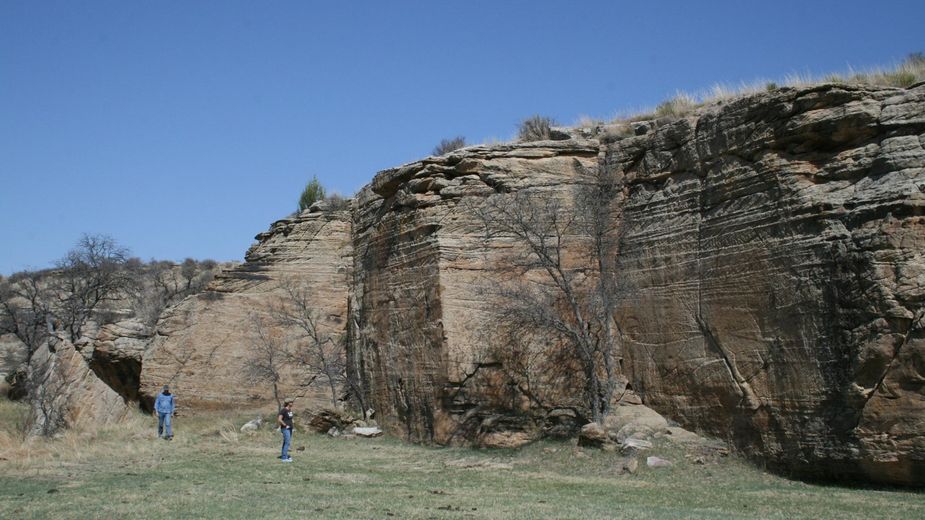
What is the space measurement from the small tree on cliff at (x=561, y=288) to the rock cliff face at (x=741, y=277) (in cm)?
43

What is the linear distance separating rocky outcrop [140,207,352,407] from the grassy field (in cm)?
437

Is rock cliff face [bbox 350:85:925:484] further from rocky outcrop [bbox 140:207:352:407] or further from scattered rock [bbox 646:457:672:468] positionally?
rocky outcrop [bbox 140:207:352:407]

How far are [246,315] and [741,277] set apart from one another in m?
15.2

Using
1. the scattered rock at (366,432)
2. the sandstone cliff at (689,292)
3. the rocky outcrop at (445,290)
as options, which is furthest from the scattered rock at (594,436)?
the scattered rock at (366,432)

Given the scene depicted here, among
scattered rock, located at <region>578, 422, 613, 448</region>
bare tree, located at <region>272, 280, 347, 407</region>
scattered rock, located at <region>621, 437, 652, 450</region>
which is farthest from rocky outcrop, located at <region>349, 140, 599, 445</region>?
scattered rock, located at <region>621, 437, 652, 450</region>

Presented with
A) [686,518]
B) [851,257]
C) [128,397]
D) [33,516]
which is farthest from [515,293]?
[128,397]

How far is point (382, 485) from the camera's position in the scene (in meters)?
15.4

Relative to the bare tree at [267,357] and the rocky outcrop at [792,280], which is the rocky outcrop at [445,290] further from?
the bare tree at [267,357]

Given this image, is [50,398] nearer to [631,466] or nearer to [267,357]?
[267,357]

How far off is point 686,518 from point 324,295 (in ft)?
57.8

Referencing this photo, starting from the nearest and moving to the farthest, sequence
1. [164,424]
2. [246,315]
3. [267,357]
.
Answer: [164,424], [267,357], [246,315]

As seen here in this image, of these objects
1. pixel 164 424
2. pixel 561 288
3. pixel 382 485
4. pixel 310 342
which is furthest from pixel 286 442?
pixel 310 342

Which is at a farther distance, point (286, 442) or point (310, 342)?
point (310, 342)

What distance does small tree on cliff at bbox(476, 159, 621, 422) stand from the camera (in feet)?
66.1
